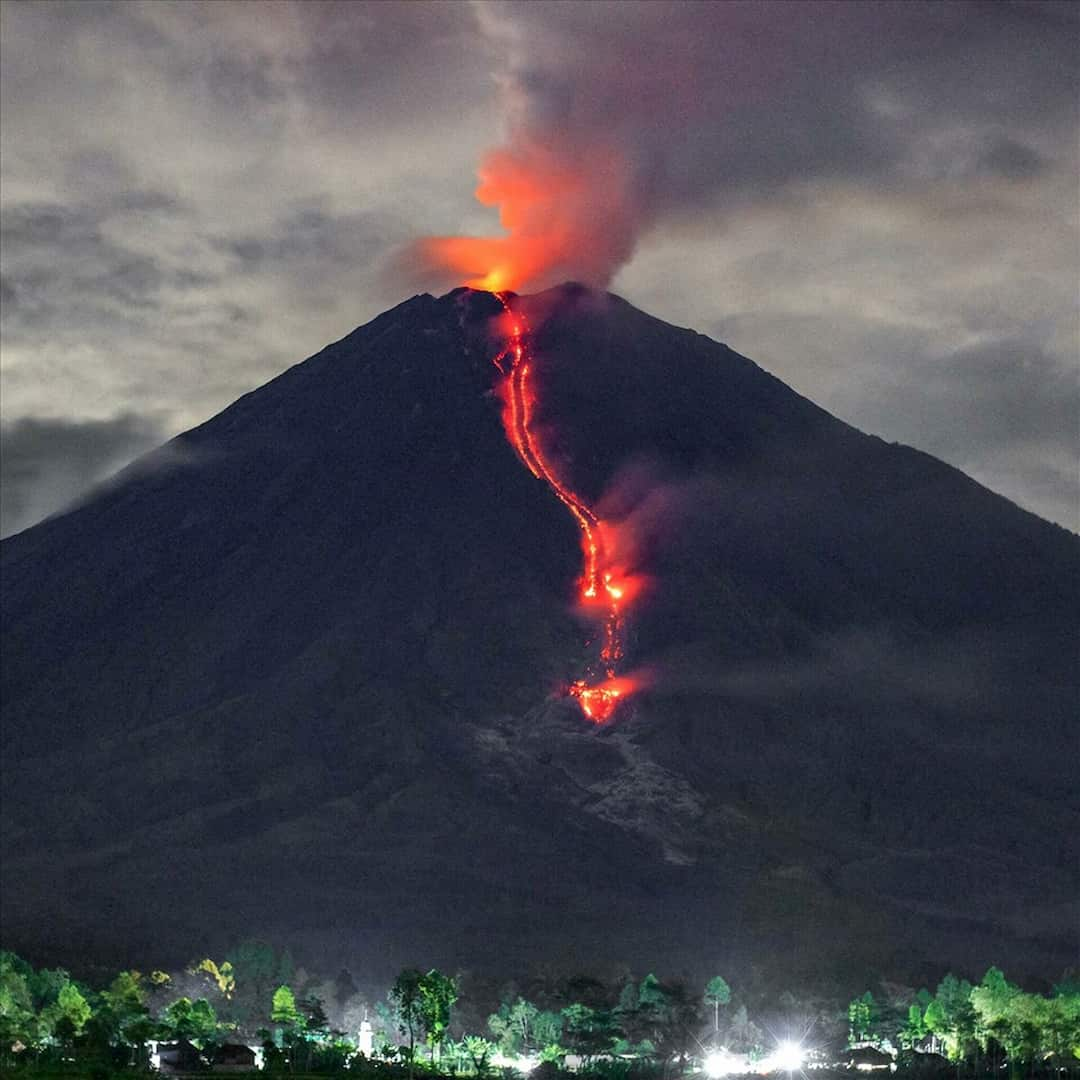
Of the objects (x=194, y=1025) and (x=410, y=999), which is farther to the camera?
(x=410, y=999)

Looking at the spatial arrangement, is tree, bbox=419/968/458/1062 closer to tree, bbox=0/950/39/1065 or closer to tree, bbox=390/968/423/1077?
tree, bbox=390/968/423/1077

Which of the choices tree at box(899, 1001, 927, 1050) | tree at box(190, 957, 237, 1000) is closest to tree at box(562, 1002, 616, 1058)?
tree at box(899, 1001, 927, 1050)

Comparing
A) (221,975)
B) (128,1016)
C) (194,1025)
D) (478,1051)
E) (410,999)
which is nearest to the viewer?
(194,1025)

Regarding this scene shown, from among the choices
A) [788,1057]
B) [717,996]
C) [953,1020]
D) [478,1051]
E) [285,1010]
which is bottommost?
[788,1057]

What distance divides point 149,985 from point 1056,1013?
58.7 m

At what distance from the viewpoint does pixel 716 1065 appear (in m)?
130

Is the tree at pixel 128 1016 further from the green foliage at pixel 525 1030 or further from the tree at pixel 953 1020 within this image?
the tree at pixel 953 1020

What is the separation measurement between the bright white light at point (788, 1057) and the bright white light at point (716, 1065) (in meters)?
2.61

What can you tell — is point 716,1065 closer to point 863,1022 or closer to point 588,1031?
point 588,1031

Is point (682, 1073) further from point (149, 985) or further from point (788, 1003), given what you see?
point (149, 985)

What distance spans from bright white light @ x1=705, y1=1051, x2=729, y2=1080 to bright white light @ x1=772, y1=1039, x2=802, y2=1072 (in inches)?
103

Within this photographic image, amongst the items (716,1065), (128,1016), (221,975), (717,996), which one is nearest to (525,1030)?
(716,1065)

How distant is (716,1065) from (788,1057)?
18.2 ft

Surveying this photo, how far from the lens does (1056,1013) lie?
13200 centimetres
